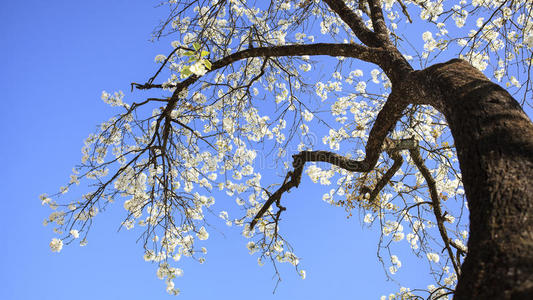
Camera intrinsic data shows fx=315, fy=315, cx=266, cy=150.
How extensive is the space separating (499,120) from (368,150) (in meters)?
1.90

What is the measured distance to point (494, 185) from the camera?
3.57 feet

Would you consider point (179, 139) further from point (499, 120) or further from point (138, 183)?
point (499, 120)

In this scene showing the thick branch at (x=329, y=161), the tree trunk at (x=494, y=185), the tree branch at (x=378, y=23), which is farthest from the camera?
the thick branch at (x=329, y=161)

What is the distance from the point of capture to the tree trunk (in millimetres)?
869

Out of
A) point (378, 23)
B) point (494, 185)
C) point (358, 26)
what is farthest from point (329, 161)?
point (494, 185)

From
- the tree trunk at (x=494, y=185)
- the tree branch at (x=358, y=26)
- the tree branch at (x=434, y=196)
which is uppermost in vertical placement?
the tree branch at (x=358, y=26)

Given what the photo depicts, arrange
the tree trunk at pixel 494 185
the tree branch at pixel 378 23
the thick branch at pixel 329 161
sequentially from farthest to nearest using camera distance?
the thick branch at pixel 329 161 < the tree branch at pixel 378 23 < the tree trunk at pixel 494 185

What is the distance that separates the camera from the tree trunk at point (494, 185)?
87 centimetres

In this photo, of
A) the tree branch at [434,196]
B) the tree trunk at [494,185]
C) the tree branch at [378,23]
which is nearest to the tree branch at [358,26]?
the tree branch at [378,23]

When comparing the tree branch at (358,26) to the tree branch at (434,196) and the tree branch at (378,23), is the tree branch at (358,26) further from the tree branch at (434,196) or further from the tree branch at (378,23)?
the tree branch at (434,196)

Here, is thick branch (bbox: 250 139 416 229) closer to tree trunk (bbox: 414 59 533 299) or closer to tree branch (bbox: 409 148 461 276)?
tree branch (bbox: 409 148 461 276)

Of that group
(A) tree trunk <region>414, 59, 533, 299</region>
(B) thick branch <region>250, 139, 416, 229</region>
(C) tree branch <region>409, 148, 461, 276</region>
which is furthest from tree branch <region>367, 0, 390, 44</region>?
(A) tree trunk <region>414, 59, 533, 299</region>

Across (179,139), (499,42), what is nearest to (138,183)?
(179,139)

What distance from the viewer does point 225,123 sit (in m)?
4.68
